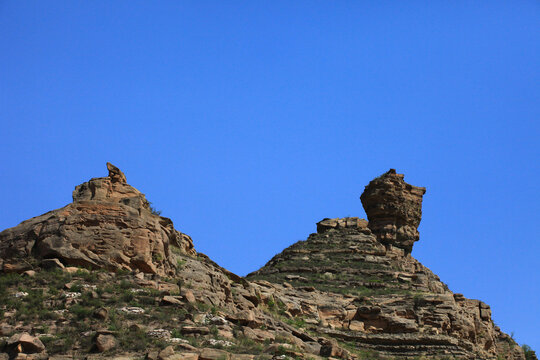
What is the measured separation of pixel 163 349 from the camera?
A: 27312mm

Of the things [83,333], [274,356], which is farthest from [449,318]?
[83,333]

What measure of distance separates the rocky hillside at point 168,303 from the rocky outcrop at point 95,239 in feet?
0.17

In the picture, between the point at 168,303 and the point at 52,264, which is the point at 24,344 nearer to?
the point at 168,303

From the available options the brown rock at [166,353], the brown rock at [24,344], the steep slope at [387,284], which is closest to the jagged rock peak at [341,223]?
the steep slope at [387,284]

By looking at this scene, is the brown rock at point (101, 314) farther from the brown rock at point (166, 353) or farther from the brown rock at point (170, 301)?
the brown rock at point (166, 353)

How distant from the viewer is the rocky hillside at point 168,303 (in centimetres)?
2869

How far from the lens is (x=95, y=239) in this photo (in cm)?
3497

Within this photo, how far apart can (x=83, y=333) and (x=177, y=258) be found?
1104 centimetres

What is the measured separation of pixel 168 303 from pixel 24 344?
6.41m

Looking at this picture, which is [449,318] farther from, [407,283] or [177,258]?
[177,258]

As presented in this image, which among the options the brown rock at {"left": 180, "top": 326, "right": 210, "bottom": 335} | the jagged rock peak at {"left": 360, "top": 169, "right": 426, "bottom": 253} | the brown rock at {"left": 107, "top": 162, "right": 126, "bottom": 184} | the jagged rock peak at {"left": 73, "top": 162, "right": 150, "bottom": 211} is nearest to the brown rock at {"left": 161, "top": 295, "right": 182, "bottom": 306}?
the brown rock at {"left": 180, "top": 326, "right": 210, "bottom": 335}

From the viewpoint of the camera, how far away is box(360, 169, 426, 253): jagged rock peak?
225 ft

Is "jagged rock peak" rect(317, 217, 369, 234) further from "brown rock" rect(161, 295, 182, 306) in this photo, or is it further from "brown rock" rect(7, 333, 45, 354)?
"brown rock" rect(7, 333, 45, 354)

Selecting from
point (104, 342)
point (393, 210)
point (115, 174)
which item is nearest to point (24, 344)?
point (104, 342)
